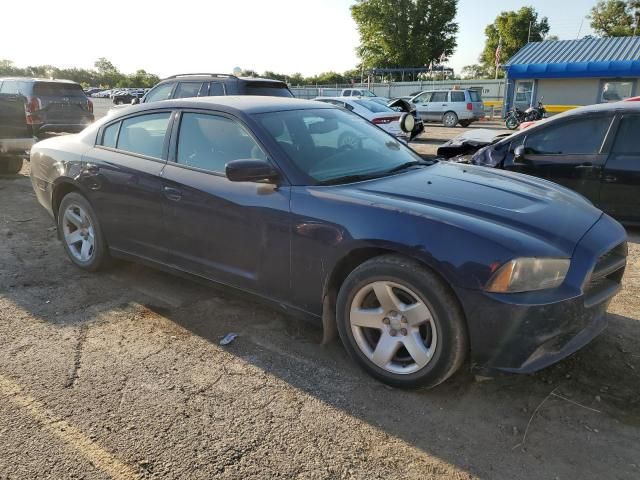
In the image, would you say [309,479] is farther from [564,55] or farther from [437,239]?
[564,55]

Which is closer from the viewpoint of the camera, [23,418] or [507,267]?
[507,267]

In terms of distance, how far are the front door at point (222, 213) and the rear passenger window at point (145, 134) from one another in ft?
0.71

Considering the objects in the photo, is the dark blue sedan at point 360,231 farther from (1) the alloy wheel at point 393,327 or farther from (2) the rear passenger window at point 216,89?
(2) the rear passenger window at point 216,89

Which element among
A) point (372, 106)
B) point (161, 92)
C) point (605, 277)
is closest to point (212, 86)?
point (161, 92)

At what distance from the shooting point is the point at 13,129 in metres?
9.00

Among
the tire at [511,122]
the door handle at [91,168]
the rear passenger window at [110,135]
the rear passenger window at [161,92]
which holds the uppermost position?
the rear passenger window at [161,92]

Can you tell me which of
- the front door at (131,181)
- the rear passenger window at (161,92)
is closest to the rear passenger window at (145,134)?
the front door at (131,181)

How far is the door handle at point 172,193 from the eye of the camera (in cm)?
361

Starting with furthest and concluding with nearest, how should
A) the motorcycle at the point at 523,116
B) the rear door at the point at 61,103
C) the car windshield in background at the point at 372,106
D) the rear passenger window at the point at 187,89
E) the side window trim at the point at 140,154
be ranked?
the motorcycle at the point at 523,116 < the car windshield in background at the point at 372,106 < the rear door at the point at 61,103 < the rear passenger window at the point at 187,89 < the side window trim at the point at 140,154

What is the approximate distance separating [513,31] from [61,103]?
67.7 meters

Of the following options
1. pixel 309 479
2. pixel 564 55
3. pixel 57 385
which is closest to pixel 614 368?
pixel 309 479

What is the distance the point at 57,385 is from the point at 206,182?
1521mm

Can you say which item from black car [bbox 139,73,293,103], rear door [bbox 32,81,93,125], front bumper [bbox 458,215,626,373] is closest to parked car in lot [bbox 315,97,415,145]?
black car [bbox 139,73,293,103]

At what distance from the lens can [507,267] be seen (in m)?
2.44
